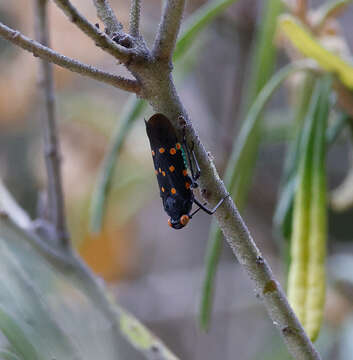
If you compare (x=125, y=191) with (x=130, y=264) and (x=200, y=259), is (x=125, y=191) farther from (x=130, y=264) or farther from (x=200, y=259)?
(x=200, y=259)

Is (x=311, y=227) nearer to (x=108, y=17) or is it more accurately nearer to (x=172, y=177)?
(x=172, y=177)

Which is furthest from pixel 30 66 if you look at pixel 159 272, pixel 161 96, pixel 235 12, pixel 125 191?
pixel 161 96

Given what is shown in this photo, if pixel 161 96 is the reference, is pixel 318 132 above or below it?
below

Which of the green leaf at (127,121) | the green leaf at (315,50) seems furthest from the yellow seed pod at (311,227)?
the green leaf at (127,121)

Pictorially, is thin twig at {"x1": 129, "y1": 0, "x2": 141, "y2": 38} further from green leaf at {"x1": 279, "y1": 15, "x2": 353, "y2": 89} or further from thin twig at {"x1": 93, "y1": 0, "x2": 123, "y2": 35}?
green leaf at {"x1": 279, "y1": 15, "x2": 353, "y2": 89}

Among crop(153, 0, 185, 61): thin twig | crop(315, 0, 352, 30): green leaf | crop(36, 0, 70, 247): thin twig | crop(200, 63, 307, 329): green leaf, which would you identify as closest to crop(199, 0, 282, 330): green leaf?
crop(200, 63, 307, 329): green leaf

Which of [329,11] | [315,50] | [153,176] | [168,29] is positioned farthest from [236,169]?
[153,176]
